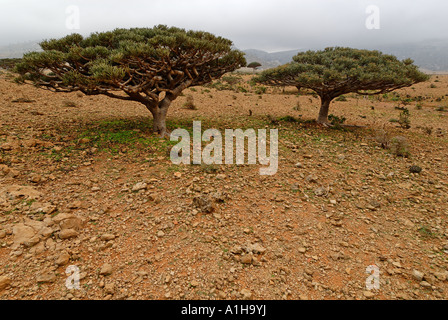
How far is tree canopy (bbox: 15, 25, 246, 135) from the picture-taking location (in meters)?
6.71

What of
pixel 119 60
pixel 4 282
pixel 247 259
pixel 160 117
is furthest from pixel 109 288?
pixel 160 117

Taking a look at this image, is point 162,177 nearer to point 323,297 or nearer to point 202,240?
point 202,240

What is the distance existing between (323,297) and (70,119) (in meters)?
12.0

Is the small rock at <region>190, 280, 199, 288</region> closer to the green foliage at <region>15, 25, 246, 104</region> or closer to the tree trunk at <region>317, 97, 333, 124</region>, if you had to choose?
the green foliage at <region>15, 25, 246, 104</region>

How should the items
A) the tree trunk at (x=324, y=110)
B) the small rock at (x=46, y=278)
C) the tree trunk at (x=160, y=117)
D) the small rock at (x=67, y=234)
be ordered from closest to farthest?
the small rock at (x=46, y=278) → the small rock at (x=67, y=234) → the tree trunk at (x=160, y=117) → the tree trunk at (x=324, y=110)

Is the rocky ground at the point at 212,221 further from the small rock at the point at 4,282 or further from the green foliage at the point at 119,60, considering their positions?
the green foliage at the point at 119,60

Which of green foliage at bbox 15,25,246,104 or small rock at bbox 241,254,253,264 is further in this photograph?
green foliage at bbox 15,25,246,104

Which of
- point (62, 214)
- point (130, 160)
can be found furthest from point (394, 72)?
point (62, 214)

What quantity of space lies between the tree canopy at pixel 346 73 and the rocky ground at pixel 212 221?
3.11m

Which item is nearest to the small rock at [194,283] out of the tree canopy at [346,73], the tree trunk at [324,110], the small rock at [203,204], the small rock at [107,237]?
the small rock at [203,204]

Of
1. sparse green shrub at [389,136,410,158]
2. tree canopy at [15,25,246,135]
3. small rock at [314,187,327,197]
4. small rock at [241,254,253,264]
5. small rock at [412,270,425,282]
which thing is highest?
tree canopy at [15,25,246,135]

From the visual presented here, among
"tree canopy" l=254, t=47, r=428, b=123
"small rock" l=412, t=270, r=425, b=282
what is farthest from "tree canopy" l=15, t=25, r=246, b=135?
"small rock" l=412, t=270, r=425, b=282

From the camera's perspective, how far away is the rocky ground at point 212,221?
3512 mm

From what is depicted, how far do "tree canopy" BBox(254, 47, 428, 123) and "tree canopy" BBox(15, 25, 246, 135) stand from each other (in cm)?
313
